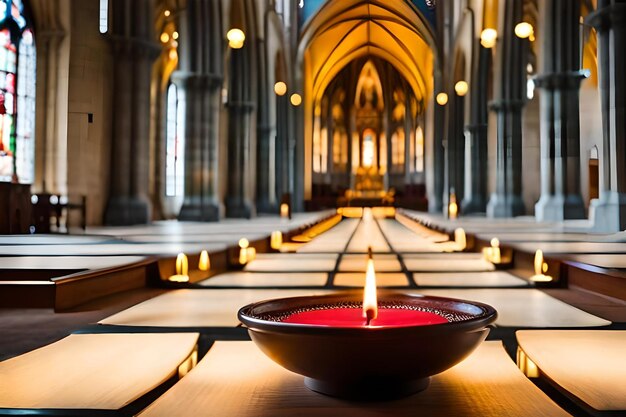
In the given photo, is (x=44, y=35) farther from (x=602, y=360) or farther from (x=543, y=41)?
(x=602, y=360)

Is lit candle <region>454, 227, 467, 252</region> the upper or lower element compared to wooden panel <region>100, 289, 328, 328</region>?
upper

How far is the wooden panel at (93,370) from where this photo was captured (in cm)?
134

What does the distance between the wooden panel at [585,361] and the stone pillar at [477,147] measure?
19.8 metres

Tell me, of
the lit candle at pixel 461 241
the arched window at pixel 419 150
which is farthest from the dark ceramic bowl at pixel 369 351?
the arched window at pixel 419 150

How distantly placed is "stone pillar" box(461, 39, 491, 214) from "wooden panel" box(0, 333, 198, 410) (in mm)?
20227

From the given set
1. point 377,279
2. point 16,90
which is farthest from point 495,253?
point 16,90

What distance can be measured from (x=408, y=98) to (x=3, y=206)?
1397 inches

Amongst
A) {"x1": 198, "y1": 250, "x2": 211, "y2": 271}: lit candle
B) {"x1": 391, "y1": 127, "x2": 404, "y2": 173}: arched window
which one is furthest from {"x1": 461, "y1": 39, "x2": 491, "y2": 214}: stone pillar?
{"x1": 391, "y1": 127, "x2": 404, "y2": 173}: arched window

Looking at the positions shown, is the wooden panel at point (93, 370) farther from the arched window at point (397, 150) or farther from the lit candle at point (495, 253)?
the arched window at point (397, 150)

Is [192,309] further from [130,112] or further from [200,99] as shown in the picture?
[200,99]

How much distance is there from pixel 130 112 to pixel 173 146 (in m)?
10.3

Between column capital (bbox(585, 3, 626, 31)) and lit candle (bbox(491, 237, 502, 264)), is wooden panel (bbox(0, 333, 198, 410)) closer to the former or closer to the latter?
lit candle (bbox(491, 237, 502, 264))

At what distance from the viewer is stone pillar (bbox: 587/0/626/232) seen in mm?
9516

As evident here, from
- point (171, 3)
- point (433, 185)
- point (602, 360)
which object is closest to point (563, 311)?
point (602, 360)
